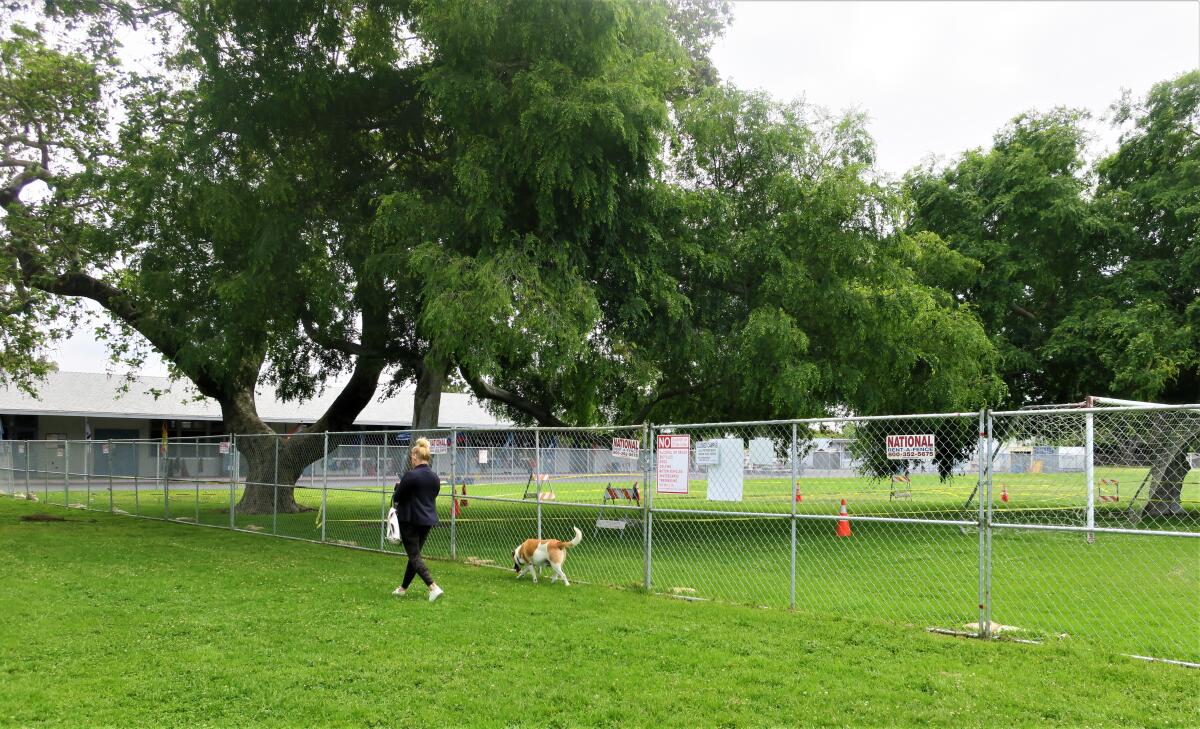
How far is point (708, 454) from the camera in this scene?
9750mm

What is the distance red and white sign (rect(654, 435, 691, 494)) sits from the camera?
980cm

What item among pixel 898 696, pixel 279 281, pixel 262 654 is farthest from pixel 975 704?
pixel 279 281

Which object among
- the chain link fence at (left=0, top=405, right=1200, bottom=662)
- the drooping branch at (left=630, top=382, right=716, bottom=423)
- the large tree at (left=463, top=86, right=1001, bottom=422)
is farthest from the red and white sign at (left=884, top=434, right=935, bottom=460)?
the drooping branch at (left=630, top=382, right=716, bottom=423)

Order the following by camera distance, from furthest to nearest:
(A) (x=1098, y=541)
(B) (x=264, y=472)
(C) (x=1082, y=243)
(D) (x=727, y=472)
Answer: (C) (x=1082, y=243) < (B) (x=264, y=472) < (A) (x=1098, y=541) < (D) (x=727, y=472)

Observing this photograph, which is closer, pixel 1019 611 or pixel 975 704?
pixel 975 704

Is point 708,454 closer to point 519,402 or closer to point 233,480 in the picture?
point 233,480

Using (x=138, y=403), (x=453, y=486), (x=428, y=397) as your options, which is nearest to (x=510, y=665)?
(x=453, y=486)

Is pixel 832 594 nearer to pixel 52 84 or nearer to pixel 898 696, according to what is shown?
pixel 898 696

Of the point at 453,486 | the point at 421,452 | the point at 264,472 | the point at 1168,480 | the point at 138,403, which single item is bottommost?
the point at 264,472

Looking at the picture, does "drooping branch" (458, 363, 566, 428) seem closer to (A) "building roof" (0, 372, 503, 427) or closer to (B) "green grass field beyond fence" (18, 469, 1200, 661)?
(B) "green grass field beyond fence" (18, 469, 1200, 661)

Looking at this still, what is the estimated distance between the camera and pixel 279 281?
15812 mm

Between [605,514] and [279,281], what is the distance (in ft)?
23.8

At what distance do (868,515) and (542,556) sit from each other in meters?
5.68

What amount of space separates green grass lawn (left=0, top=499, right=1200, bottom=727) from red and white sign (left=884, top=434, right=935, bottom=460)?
1567 millimetres
